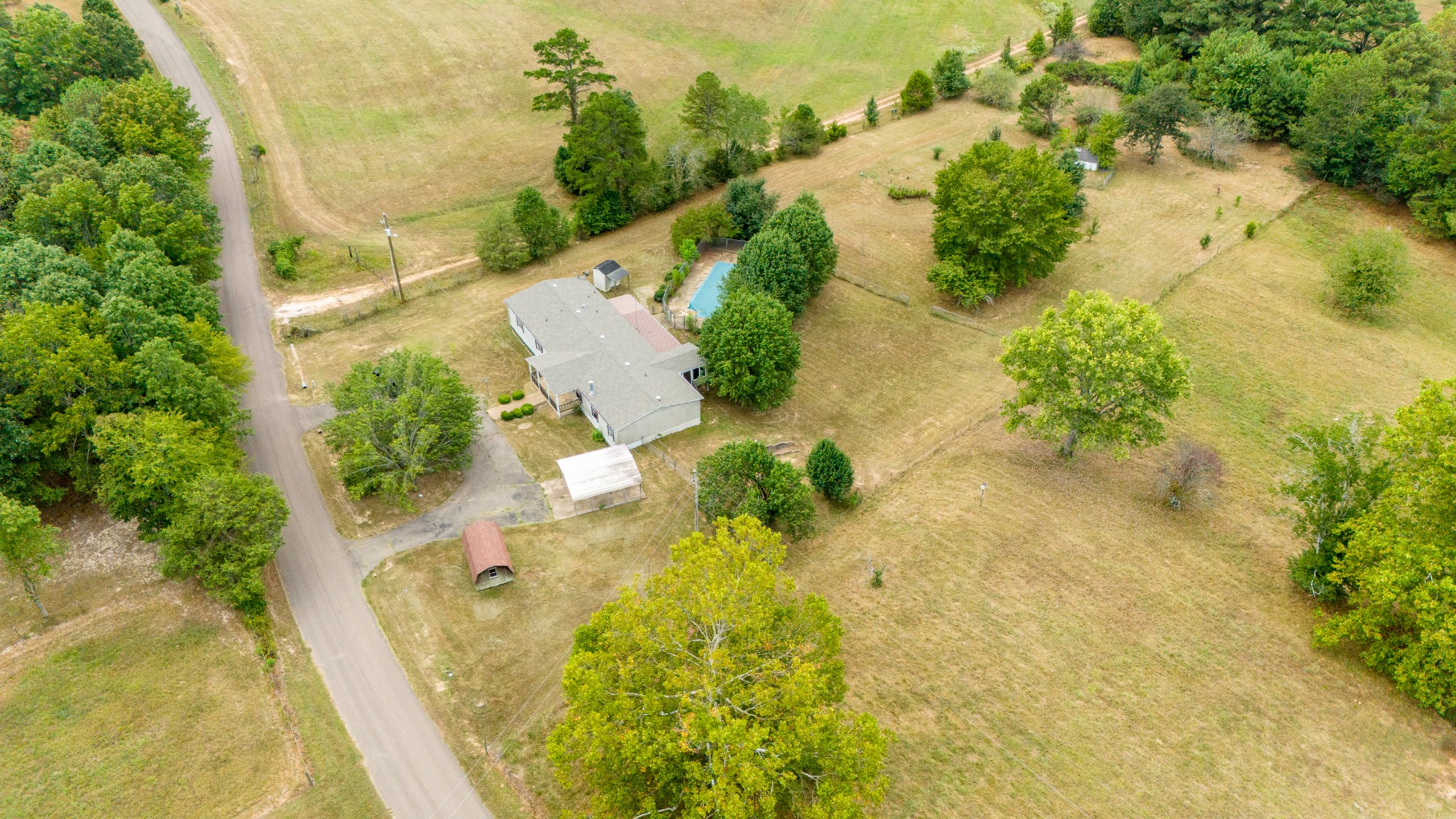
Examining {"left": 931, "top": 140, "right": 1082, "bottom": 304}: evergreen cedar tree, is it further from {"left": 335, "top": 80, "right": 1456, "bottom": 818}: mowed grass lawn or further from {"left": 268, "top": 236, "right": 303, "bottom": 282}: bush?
{"left": 268, "top": 236, "right": 303, "bottom": 282}: bush

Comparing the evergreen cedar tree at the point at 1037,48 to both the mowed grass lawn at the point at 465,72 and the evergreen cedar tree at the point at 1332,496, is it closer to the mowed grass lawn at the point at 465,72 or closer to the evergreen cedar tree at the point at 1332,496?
the mowed grass lawn at the point at 465,72

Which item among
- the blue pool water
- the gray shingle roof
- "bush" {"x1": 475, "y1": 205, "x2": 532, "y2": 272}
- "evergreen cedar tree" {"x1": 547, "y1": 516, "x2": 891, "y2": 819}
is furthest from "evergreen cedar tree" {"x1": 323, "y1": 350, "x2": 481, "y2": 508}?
"evergreen cedar tree" {"x1": 547, "y1": 516, "x2": 891, "y2": 819}

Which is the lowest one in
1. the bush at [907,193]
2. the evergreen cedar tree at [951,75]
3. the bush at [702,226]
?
the bush at [907,193]

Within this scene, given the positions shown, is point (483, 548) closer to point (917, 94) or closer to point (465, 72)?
point (465, 72)

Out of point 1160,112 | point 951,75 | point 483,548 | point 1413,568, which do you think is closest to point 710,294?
point 483,548

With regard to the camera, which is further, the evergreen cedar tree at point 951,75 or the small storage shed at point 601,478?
the evergreen cedar tree at point 951,75

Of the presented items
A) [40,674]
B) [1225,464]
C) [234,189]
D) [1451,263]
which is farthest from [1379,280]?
[234,189]

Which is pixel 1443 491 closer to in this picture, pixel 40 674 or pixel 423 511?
pixel 423 511

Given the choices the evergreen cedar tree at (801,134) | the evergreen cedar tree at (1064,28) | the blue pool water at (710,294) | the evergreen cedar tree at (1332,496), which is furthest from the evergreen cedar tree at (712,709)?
the evergreen cedar tree at (1064,28)
